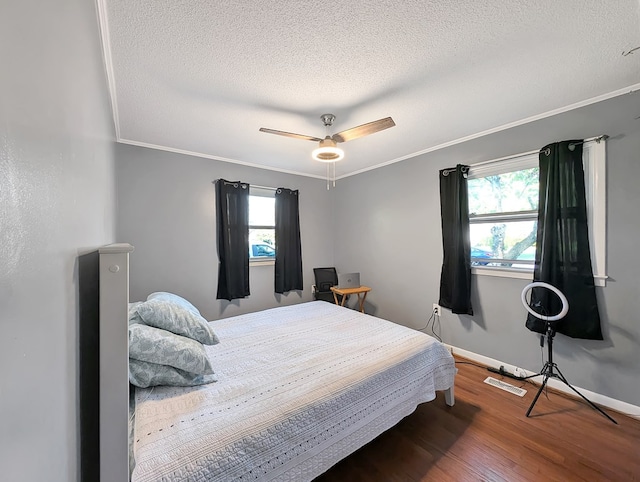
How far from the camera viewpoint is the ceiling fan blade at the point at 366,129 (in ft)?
6.39

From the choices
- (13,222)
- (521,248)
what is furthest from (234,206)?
(521,248)

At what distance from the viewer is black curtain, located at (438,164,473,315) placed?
2846mm

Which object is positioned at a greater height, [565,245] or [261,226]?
[261,226]

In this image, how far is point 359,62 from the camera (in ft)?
5.51

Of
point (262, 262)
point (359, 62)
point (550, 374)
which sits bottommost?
point (550, 374)

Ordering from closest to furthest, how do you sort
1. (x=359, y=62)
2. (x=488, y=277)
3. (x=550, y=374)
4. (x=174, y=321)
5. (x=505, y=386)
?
(x=174, y=321) < (x=359, y=62) < (x=550, y=374) < (x=505, y=386) < (x=488, y=277)

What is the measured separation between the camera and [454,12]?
1.34 meters

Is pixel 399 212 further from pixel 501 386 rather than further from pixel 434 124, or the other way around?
pixel 501 386

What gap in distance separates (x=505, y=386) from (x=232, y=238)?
3.41 meters

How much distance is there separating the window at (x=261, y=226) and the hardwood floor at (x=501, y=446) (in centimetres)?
273

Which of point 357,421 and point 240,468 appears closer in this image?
point 240,468

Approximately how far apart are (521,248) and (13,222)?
3.35 meters

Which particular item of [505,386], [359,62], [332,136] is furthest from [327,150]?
[505,386]

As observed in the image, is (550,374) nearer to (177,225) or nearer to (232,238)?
(232,238)
